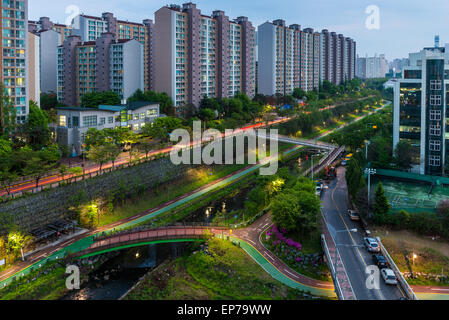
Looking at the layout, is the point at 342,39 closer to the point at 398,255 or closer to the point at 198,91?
the point at 198,91

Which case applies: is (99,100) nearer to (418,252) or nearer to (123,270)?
(123,270)

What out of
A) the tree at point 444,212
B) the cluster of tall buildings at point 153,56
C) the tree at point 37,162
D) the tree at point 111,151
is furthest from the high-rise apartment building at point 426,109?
the cluster of tall buildings at point 153,56

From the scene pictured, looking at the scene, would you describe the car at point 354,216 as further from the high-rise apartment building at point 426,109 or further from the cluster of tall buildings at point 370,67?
the cluster of tall buildings at point 370,67

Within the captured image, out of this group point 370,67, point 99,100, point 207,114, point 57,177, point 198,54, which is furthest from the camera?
point 370,67

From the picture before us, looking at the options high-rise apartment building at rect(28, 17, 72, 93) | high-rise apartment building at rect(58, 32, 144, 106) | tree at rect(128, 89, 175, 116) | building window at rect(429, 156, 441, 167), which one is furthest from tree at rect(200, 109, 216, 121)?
high-rise apartment building at rect(28, 17, 72, 93)

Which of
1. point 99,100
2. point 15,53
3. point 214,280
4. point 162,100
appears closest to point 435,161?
point 214,280
